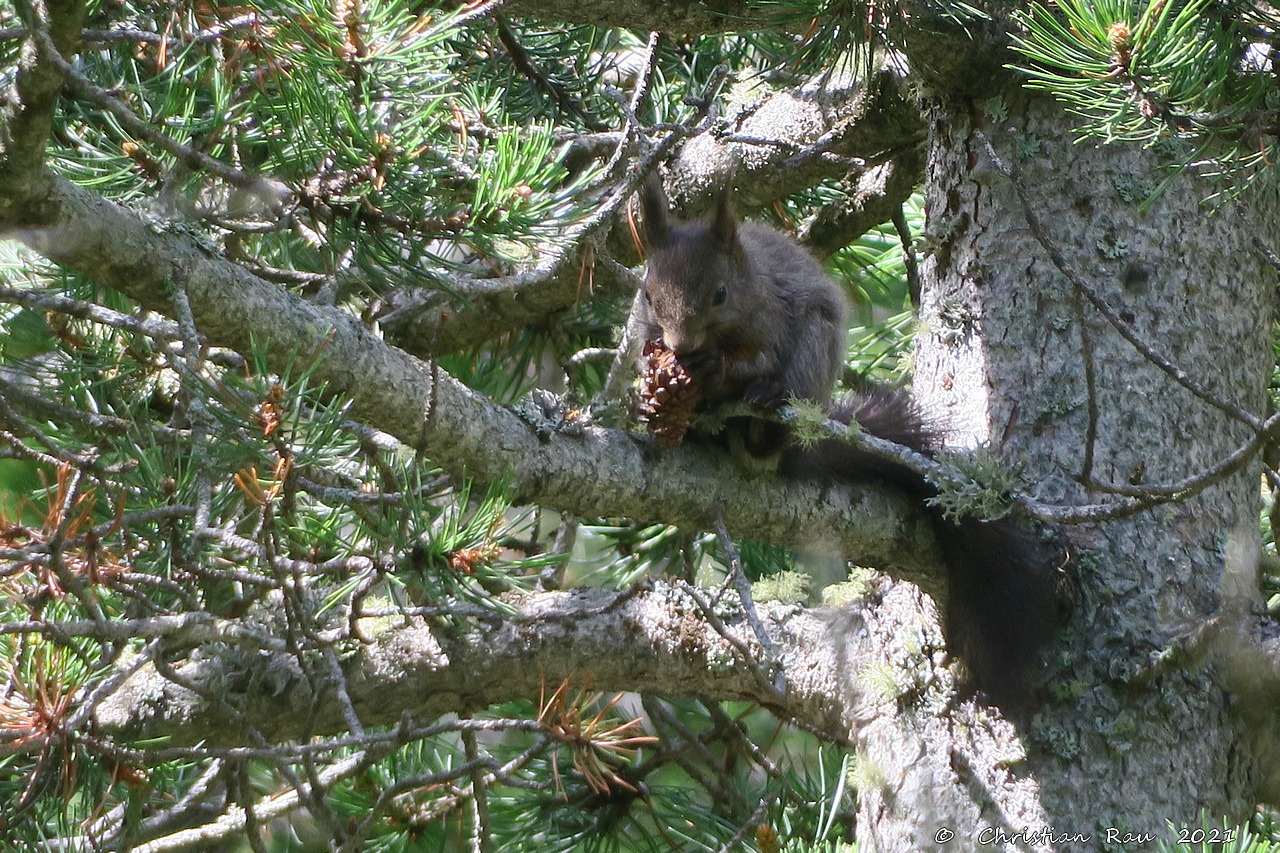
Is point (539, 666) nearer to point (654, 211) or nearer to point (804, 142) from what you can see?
point (654, 211)

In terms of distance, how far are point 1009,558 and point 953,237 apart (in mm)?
615

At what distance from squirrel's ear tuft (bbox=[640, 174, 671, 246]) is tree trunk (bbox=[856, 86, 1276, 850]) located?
515 mm

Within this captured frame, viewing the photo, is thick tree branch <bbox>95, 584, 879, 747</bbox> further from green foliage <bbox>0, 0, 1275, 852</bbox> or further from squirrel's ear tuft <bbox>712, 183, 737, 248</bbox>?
squirrel's ear tuft <bbox>712, 183, 737, 248</bbox>

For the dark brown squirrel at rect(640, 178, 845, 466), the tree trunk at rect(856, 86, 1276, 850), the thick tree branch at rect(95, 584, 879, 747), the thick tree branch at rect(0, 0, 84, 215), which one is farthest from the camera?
the dark brown squirrel at rect(640, 178, 845, 466)

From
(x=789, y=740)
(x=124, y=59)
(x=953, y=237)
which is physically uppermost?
(x=953, y=237)

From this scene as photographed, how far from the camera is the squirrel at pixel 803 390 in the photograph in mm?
1789

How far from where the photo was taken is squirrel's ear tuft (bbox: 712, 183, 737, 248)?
2.29 metres

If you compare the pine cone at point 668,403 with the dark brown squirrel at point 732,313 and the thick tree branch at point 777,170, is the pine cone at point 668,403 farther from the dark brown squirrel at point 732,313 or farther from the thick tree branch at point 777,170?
the thick tree branch at point 777,170

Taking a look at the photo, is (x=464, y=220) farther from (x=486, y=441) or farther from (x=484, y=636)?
(x=484, y=636)

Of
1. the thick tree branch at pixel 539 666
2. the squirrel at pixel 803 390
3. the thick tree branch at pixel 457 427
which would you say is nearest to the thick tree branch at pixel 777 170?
the squirrel at pixel 803 390

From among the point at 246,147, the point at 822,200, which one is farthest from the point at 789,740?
the point at 246,147

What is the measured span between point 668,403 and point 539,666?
1.81 feet

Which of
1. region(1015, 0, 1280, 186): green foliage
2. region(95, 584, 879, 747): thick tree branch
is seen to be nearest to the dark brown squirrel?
region(95, 584, 879, 747): thick tree branch

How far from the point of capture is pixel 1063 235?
1970 mm
